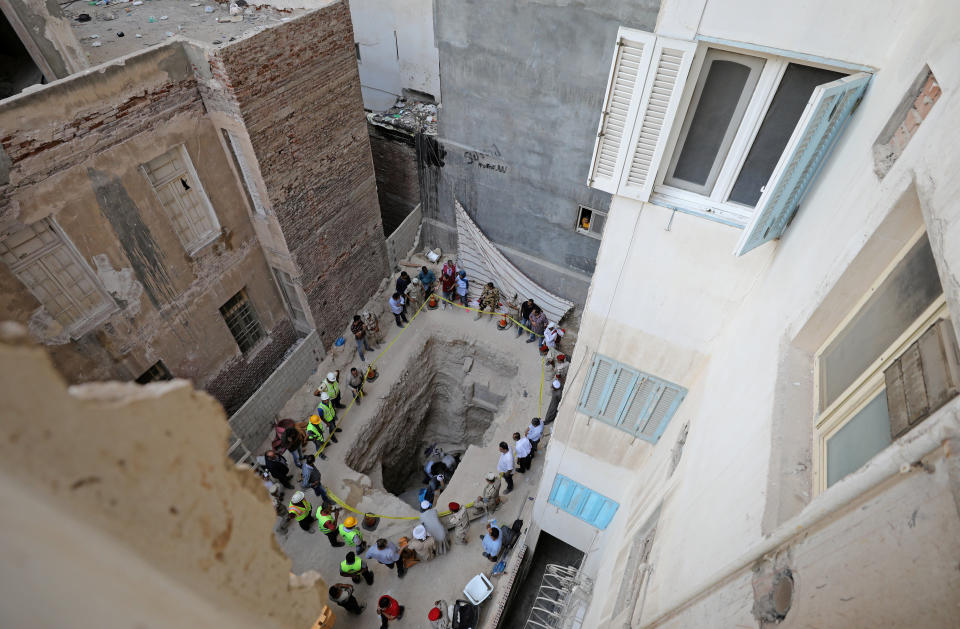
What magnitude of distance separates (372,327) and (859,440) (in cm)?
1098

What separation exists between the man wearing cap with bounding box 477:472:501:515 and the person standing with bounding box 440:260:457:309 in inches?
204

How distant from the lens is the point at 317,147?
9953 millimetres

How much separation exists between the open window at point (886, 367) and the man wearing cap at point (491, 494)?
25.3 feet

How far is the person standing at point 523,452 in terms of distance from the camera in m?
10.1

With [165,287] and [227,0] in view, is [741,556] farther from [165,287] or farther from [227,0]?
[227,0]

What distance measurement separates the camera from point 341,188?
36.0 ft

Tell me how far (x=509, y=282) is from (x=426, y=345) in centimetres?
269

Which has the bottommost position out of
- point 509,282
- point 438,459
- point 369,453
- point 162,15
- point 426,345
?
point 438,459

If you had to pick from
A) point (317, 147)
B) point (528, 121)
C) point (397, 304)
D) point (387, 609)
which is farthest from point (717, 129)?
point (397, 304)

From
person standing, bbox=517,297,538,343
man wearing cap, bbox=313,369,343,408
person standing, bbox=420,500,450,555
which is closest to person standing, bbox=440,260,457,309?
person standing, bbox=517,297,538,343

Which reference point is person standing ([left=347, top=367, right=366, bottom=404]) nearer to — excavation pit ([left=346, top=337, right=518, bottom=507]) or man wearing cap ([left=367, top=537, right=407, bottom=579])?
excavation pit ([left=346, top=337, right=518, bottom=507])

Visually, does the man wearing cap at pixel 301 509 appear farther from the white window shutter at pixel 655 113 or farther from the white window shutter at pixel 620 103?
the white window shutter at pixel 655 113

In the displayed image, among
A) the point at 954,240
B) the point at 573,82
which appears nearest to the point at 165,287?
the point at 573,82

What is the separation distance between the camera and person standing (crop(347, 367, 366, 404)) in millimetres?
11547
